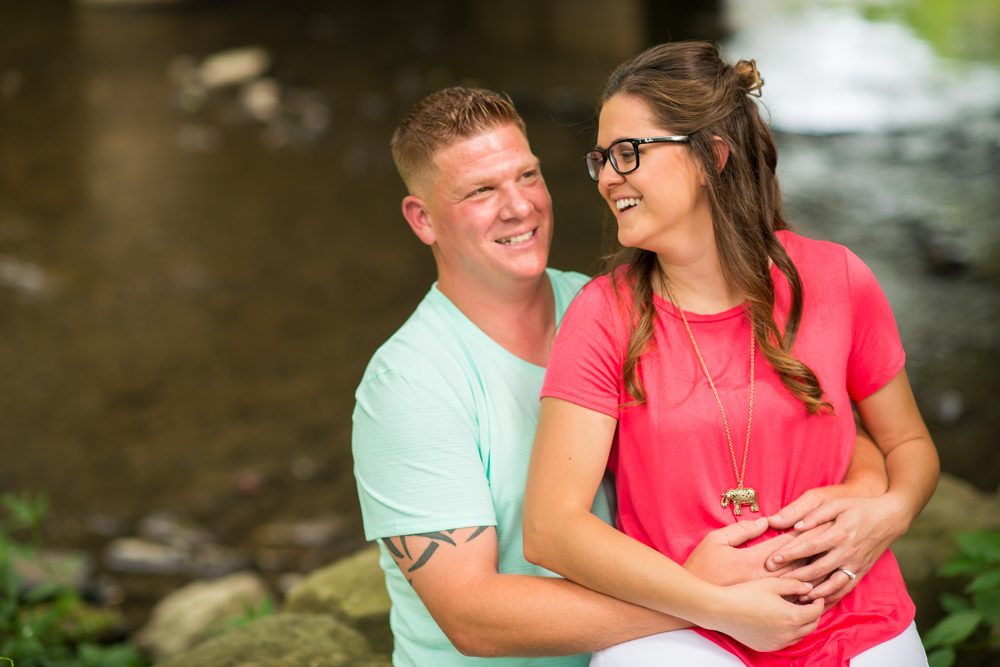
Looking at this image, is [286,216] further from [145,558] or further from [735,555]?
[735,555]

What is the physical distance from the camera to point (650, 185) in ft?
5.96

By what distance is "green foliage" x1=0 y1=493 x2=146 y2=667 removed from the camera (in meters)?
2.85

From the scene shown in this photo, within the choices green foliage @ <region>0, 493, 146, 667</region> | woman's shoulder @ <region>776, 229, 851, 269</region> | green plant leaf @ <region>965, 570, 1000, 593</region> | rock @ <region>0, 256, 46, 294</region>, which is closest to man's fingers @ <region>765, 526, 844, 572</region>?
woman's shoulder @ <region>776, 229, 851, 269</region>

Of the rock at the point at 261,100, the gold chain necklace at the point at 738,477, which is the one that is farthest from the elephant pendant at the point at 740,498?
the rock at the point at 261,100

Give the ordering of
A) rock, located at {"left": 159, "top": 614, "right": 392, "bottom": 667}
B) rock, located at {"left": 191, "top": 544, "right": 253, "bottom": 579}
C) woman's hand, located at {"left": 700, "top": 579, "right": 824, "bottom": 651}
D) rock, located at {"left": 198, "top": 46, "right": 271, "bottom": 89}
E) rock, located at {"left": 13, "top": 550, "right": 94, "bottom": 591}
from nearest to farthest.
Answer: woman's hand, located at {"left": 700, "top": 579, "right": 824, "bottom": 651}
rock, located at {"left": 159, "top": 614, "right": 392, "bottom": 667}
rock, located at {"left": 13, "top": 550, "right": 94, "bottom": 591}
rock, located at {"left": 191, "top": 544, "right": 253, "bottom": 579}
rock, located at {"left": 198, "top": 46, "right": 271, "bottom": 89}

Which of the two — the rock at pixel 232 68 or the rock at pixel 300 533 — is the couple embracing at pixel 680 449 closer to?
the rock at pixel 300 533

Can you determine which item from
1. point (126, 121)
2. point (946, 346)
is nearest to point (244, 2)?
point (126, 121)

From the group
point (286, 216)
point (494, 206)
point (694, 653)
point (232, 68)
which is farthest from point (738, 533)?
point (232, 68)

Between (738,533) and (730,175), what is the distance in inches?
29.9

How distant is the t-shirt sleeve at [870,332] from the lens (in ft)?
6.36

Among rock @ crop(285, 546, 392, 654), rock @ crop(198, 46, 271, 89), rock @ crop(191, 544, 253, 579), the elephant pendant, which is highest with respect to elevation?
rock @ crop(198, 46, 271, 89)

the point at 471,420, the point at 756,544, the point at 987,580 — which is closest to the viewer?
the point at 756,544

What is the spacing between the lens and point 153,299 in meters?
6.55

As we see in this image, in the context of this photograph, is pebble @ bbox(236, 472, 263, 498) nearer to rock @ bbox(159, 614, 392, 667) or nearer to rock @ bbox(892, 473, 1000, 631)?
rock @ bbox(159, 614, 392, 667)
